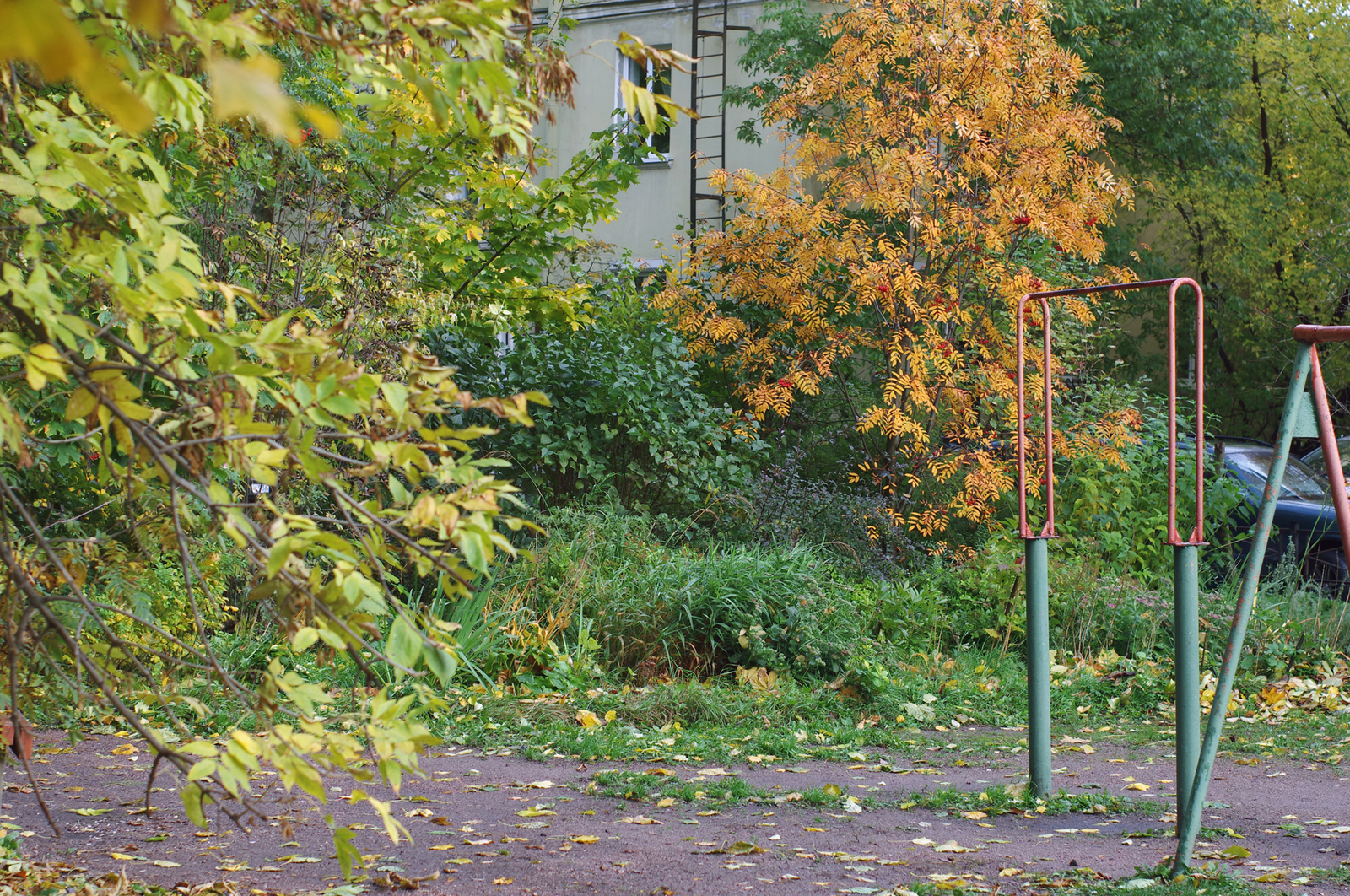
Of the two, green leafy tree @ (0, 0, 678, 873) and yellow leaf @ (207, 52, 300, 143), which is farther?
green leafy tree @ (0, 0, 678, 873)

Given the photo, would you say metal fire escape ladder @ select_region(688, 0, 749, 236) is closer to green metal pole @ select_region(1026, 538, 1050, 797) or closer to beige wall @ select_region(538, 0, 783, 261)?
beige wall @ select_region(538, 0, 783, 261)

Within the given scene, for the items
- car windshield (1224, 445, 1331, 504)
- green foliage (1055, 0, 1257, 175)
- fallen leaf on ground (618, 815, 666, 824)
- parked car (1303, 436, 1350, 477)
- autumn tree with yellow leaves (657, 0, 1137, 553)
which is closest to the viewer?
fallen leaf on ground (618, 815, 666, 824)

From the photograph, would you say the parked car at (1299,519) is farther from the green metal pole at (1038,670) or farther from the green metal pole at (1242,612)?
the green metal pole at (1242,612)

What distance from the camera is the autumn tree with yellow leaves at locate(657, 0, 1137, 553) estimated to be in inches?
330

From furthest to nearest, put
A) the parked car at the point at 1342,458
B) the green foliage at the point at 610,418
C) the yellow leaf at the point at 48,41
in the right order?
the parked car at the point at 1342,458 → the green foliage at the point at 610,418 → the yellow leaf at the point at 48,41

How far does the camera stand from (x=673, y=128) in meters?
16.9

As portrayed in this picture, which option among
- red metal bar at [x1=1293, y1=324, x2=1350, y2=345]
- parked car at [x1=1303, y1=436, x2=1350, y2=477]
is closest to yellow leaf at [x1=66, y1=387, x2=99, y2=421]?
red metal bar at [x1=1293, y1=324, x2=1350, y2=345]

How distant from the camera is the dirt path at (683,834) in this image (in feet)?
11.0

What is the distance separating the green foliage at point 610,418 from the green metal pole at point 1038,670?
4009mm

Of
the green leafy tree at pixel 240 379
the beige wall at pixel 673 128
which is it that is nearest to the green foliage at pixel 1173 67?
the beige wall at pixel 673 128

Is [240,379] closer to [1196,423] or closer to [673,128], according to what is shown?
[1196,423]

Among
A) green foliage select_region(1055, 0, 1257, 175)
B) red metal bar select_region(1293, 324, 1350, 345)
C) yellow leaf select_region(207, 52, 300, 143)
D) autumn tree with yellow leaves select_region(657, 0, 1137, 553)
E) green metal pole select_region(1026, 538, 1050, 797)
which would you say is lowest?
green metal pole select_region(1026, 538, 1050, 797)

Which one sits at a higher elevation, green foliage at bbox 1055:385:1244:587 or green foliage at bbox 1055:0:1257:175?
green foliage at bbox 1055:0:1257:175

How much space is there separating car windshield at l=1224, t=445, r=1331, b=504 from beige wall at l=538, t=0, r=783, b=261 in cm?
828
